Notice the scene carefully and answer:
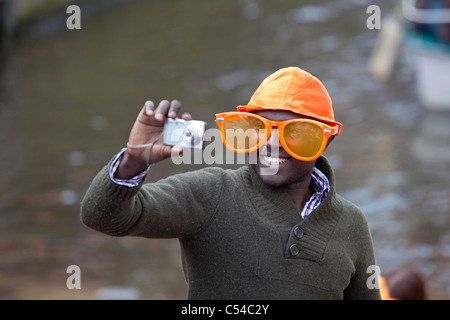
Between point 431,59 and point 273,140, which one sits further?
point 431,59

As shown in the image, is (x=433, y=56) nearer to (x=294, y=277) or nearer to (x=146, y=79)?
(x=146, y=79)

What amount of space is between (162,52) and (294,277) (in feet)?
35.6

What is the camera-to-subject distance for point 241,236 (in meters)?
2.04

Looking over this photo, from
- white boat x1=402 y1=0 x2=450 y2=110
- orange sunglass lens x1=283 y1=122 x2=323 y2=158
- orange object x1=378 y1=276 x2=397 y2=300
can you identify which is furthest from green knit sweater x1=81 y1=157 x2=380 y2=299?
white boat x1=402 y1=0 x2=450 y2=110

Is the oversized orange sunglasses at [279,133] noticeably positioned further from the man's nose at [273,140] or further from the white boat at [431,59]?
the white boat at [431,59]

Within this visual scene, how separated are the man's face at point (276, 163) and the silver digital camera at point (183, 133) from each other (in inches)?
10.7

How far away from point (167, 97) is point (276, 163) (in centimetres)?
830

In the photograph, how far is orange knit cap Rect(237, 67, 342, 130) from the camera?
2.07 metres

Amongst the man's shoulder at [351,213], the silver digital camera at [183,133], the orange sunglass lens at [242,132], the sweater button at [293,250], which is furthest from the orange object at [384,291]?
the silver digital camera at [183,133]

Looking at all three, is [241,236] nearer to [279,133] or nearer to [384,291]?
[279,133]

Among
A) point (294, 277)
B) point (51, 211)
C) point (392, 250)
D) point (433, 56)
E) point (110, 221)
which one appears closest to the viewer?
point (110, 221)

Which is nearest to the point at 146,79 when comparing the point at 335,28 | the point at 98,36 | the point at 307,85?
the point at 98,36

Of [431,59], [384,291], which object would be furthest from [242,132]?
[431,59]

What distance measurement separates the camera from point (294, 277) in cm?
205
